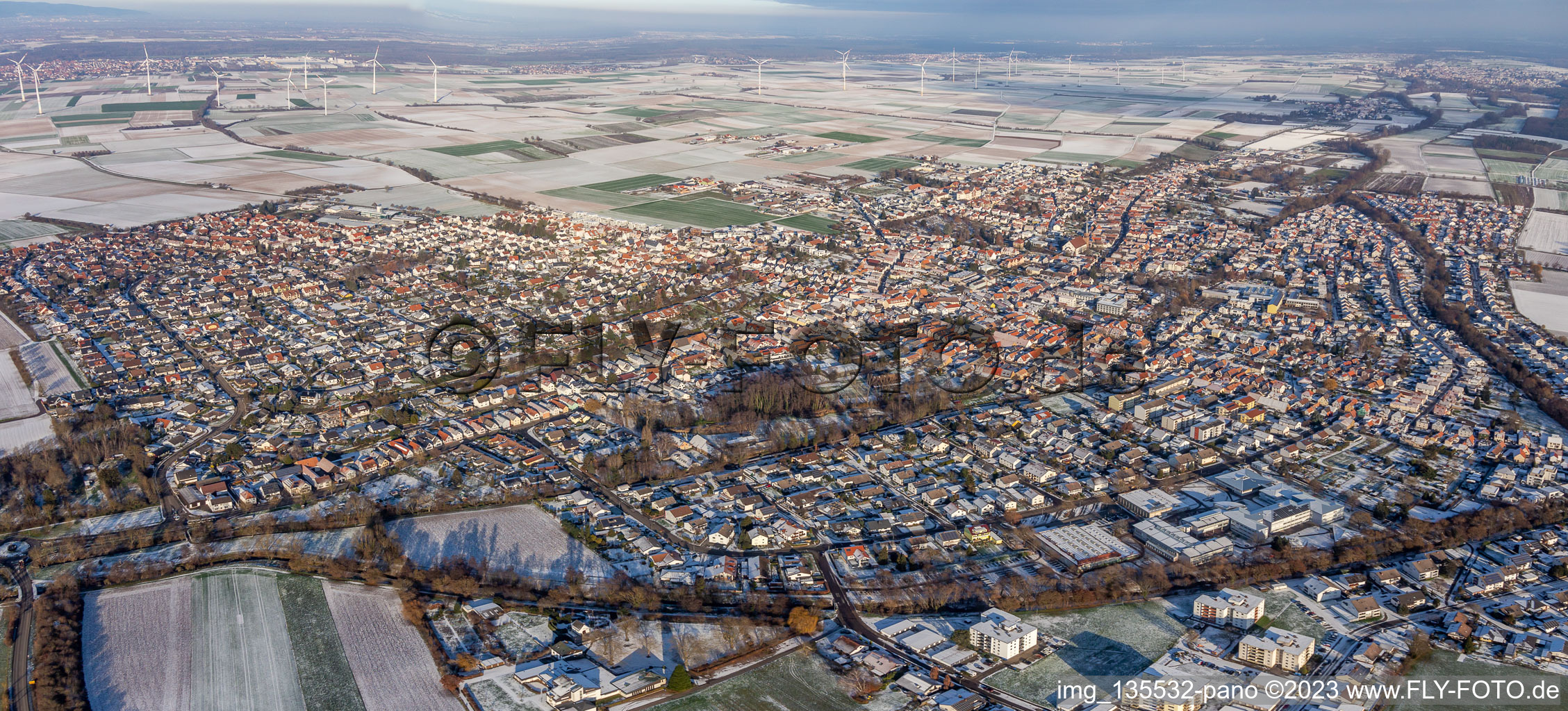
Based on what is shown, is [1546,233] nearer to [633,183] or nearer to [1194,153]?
[1194,153]

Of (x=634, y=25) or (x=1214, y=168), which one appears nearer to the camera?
(x=1214, y=168)

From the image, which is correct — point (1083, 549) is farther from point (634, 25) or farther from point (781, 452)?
point (634, 25)

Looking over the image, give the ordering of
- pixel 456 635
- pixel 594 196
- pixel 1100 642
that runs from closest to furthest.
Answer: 1. pixel 1100 642
2. pixel 456 635
3. pixel 594 196

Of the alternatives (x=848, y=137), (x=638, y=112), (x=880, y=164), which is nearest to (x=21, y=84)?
(x=638, y=112)

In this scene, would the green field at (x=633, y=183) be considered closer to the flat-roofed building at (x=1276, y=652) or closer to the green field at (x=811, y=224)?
the green field at (x=811, y=224)

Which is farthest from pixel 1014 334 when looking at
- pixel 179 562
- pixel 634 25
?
pixel 634 25

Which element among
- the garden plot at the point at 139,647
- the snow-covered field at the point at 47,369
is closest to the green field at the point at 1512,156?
the garden plot at the point at 139,647
